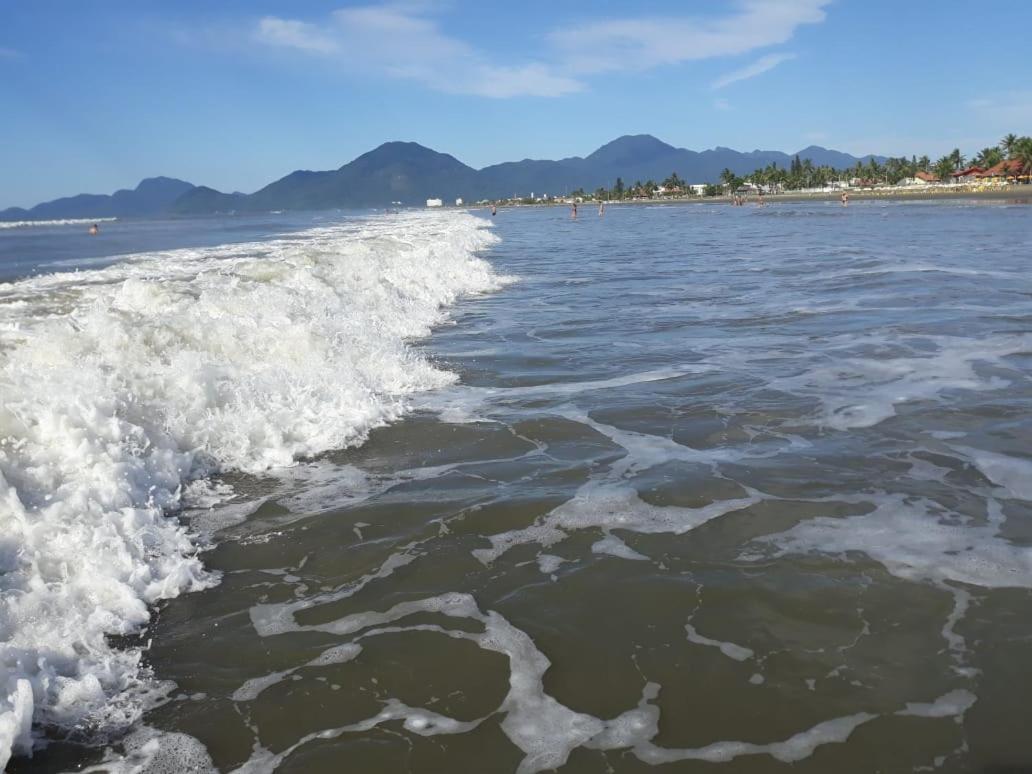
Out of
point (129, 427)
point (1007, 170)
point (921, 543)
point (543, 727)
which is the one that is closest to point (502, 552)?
point (543, 727)

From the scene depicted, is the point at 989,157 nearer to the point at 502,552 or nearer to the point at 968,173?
the point at 968,173

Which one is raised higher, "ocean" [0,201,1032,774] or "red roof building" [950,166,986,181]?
"red roof building" [950,166,986,181]

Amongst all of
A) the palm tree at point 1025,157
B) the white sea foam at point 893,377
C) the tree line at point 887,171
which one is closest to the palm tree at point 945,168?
the tree line at point 887,171

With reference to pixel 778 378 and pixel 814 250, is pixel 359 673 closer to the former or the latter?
pixel 778 378

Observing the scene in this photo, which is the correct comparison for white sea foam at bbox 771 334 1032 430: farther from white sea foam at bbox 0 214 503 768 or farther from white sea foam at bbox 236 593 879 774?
white sea foam at bbox 0 214 503 768

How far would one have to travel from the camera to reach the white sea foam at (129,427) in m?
4.02

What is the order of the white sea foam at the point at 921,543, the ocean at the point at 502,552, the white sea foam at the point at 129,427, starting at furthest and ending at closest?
the white sea foam at the point at 921,543 < the white sea foam at the point at 129,427 < the ocean at the point at 502,552

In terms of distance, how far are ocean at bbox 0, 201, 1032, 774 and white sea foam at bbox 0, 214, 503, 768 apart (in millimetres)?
30

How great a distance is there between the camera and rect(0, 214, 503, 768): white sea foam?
402 cm

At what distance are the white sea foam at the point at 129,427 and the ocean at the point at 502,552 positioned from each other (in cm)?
3

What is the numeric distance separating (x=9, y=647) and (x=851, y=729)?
165 inches

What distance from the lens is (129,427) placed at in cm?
667

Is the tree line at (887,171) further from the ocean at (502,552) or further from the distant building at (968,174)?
the ocean at (502,552)

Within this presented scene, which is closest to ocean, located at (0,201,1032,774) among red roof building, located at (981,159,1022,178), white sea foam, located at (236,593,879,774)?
white sea foam, located at (236,593,879,774)
